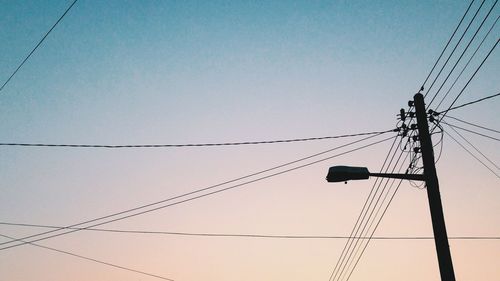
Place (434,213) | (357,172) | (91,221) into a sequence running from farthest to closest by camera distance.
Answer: (91,221), (357,172), (434,213)

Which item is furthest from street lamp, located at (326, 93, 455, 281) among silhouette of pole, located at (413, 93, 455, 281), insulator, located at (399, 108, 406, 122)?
insulator, located at (399, 108, 406, 122)

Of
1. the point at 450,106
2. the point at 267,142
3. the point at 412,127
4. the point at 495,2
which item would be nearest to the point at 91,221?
the point at 267,142

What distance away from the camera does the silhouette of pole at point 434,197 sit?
20.7 feet

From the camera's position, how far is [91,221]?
1386 cm

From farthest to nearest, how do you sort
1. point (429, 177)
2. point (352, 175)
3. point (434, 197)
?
point (352, 175)
point (429, 177)
point (434, 197)

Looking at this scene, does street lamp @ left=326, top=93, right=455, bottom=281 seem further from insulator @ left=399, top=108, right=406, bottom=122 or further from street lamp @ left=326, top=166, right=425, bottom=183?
insulator @ left=399, top=108, right=406, bottom=122

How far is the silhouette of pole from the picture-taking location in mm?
6298

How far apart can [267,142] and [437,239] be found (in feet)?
19.9

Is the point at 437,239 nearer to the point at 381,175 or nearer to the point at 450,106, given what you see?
the point at 381,175

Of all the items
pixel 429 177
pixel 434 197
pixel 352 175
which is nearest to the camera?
pixel 434 197

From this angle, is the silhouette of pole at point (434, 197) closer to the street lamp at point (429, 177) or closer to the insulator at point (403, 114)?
the street lamp at point (429, 177)

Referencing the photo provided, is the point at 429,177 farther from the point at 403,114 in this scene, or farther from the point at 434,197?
the point at 403,114

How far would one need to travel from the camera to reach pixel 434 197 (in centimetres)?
677

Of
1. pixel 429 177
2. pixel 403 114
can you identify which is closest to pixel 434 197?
pixel 429 177
